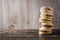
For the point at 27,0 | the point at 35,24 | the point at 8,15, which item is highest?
the point at 27,0

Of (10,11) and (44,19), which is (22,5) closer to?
(10,11)

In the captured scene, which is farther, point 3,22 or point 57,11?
point 3,22

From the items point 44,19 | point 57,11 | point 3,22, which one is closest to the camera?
point 44,19

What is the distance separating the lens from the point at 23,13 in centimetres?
191

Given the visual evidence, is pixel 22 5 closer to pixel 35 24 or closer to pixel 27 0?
pixel 27 0

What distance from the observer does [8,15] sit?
194 centimetres

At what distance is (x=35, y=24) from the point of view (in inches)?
74.9

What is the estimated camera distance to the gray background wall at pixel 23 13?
6.08 ft

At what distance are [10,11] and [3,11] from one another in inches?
3.6

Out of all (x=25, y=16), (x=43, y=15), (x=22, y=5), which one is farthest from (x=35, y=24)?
(x=43, y=15)

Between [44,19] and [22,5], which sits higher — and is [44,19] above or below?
below

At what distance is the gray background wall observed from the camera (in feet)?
6.08

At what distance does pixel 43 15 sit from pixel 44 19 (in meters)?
0.03

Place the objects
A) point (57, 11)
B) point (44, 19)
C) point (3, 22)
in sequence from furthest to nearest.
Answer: point (3, 22) → point (57, 11) → point (44, 19)
